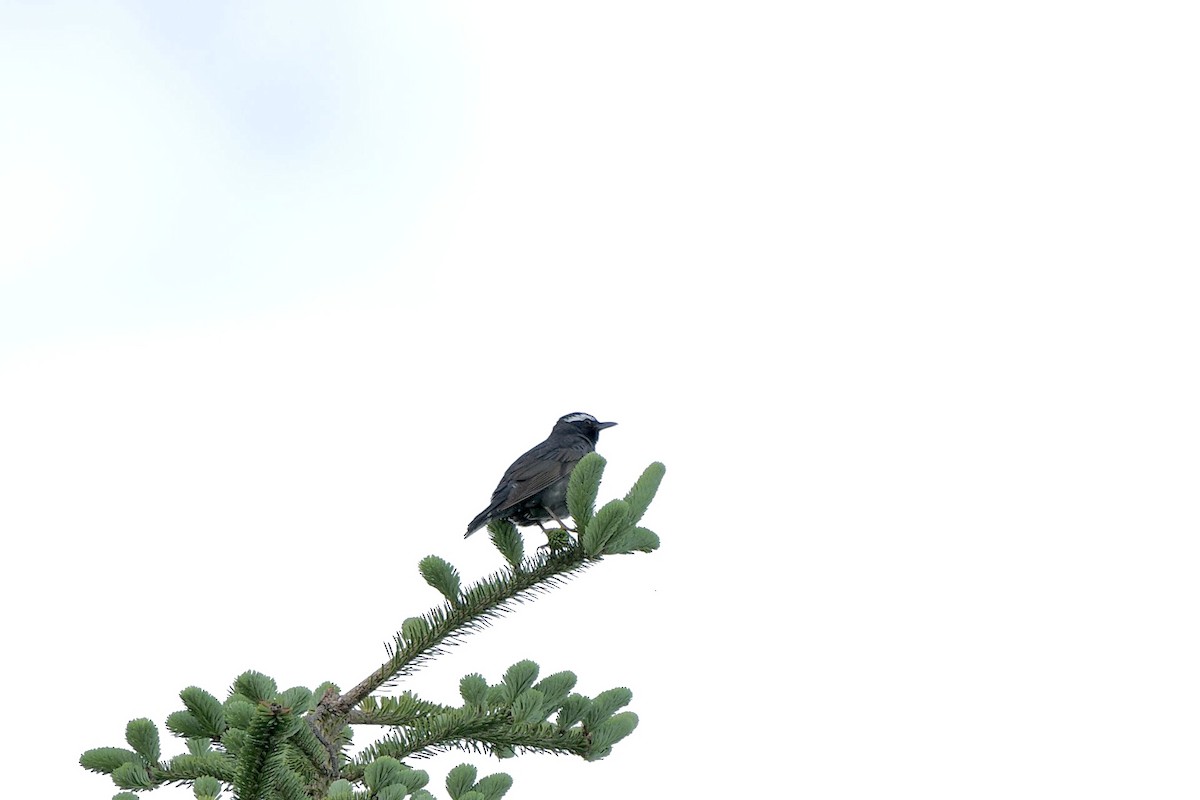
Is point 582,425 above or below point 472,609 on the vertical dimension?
above

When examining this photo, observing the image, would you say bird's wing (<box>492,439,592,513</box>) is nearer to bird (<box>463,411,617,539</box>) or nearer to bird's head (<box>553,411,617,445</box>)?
bird (<box>463,411,617,539</box>)

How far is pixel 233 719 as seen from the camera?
3809 millimetres

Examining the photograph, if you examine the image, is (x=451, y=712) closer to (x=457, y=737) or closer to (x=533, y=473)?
(x=457, y=737)

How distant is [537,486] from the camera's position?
310 inches

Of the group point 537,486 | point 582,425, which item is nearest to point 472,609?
point 537,486

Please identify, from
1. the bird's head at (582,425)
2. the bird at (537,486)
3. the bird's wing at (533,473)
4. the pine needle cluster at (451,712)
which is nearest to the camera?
the pine needle cluster at (451,712)

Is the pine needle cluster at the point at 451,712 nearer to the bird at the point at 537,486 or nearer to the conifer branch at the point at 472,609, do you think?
the conifer branch at the point at 472,609

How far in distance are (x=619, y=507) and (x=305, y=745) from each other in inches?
65.1

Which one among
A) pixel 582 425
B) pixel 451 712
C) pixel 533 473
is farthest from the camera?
pixel 582 425

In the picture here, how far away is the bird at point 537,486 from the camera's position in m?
7.38

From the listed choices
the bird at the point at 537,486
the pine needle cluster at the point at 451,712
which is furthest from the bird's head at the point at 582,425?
the pine needle cluster at the point at 451,712

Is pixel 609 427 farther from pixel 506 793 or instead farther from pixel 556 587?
pixel 506 793

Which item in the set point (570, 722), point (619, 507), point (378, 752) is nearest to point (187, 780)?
point (378, 752)

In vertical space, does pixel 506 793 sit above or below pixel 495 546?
below
